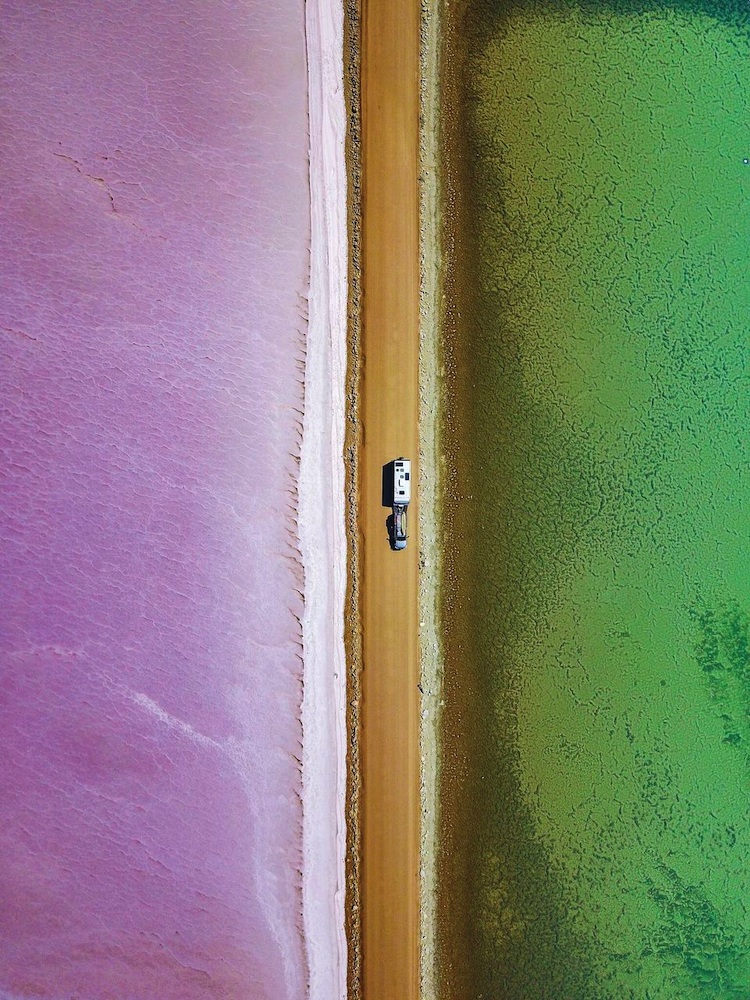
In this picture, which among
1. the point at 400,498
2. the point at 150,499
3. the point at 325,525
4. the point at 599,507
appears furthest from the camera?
the point at 599,507

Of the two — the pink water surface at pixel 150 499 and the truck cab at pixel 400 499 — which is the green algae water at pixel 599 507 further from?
the pink water surface at pixel 150 499

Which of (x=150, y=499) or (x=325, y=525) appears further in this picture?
(x=325, y=525)

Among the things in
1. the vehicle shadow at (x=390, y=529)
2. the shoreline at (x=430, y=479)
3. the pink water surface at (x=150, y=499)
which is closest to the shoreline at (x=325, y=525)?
the pink water surface at (x=150, y=499)

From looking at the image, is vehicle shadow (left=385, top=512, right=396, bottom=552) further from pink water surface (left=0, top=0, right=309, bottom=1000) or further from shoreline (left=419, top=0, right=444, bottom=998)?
pink water surface (left=0, top=0, right=309, bottom=1000)

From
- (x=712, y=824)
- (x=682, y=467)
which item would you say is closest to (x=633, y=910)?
(x=712, y=824)

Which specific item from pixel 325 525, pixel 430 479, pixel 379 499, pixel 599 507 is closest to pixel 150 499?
pixel 325 525

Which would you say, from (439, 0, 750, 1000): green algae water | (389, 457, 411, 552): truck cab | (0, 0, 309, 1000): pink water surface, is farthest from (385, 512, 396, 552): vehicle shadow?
(0, 0, 309, 1000): pink water surface

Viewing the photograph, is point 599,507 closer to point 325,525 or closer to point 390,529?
point 390,529
